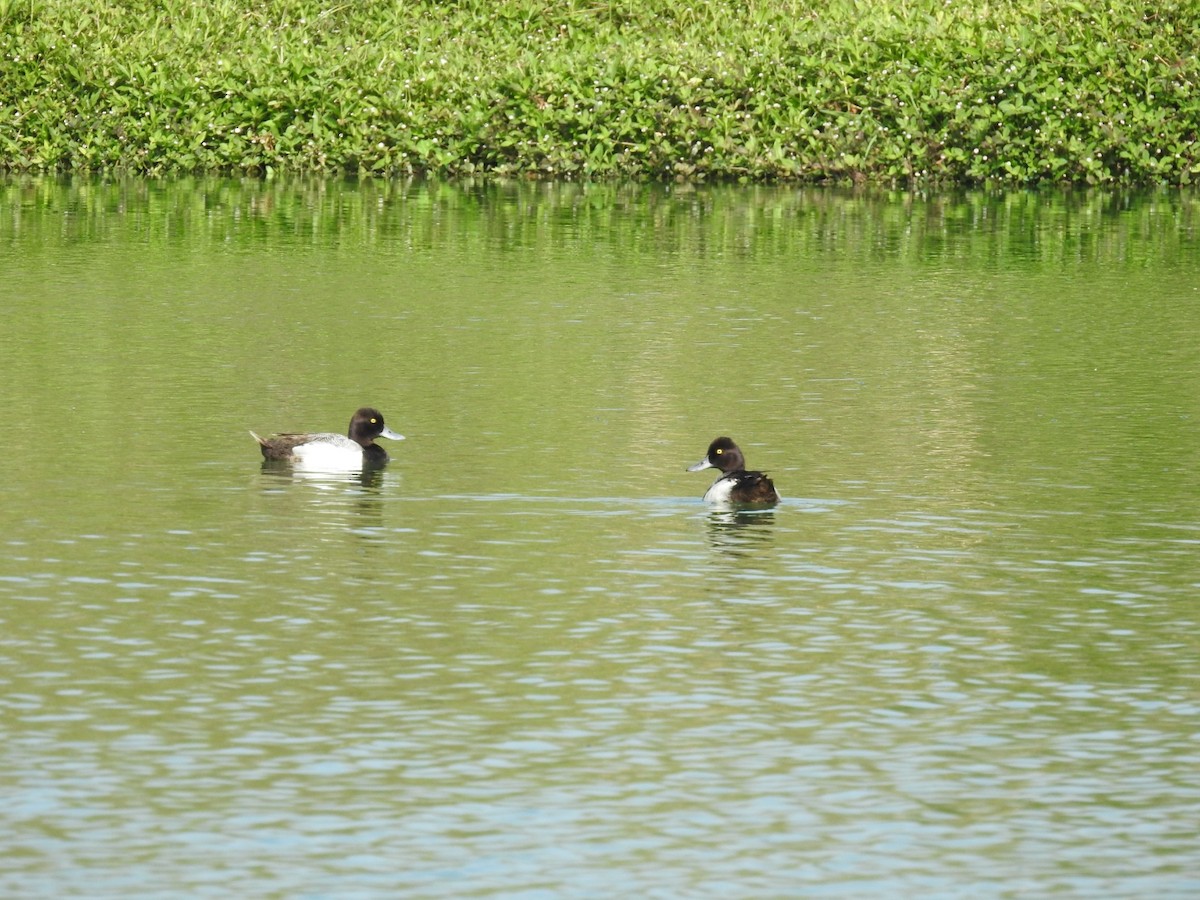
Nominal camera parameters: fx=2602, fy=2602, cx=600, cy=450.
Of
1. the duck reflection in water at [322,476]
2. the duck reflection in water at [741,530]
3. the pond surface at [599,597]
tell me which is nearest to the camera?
the pond surface at [599,597]

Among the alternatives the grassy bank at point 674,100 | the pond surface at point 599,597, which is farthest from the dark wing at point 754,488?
the grassy bank at point 674,100

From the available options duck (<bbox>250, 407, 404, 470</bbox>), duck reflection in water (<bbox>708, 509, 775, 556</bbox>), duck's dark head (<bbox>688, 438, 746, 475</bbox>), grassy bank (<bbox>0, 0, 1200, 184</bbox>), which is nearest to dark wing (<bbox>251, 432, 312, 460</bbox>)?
duck (<bbox>250, 407, 404, 470</bbox>)

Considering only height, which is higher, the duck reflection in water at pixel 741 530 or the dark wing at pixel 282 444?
the dark wing at pixel 282 444

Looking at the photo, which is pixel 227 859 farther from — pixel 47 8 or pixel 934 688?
pixel 47 8

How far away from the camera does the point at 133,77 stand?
122 feet

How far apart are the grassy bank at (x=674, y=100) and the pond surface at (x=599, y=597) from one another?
12.9 metres

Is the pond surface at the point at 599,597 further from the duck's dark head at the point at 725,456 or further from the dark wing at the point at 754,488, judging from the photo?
the duck's dark head at the point at 725,456

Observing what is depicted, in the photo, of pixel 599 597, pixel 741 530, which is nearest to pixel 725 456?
pixel 741 530

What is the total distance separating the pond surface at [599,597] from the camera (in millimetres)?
7824

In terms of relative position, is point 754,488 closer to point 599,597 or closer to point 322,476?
point 599,597

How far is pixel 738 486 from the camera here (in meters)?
12.9

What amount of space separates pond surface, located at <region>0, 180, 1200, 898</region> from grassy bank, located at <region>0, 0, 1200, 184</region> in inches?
510

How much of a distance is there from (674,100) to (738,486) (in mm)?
24075

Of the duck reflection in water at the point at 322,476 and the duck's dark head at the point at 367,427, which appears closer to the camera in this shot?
the duck reflection in water at the point at 322,476
